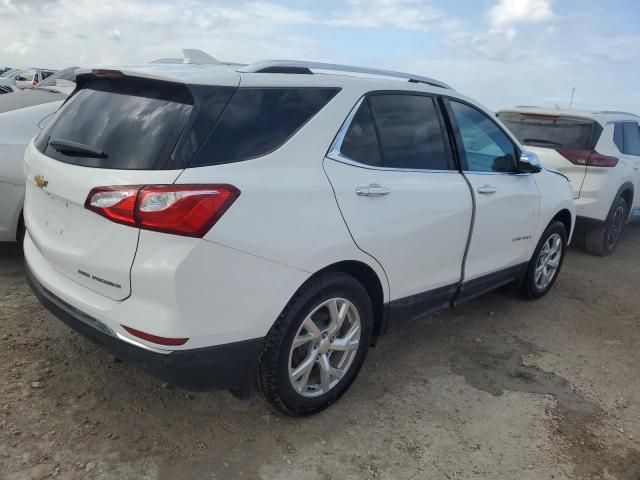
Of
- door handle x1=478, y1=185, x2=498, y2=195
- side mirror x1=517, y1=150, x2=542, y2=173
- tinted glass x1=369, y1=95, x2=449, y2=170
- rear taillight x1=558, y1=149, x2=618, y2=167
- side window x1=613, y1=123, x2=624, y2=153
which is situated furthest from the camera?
side window x1=613, y1=123, x2=624, y2=153

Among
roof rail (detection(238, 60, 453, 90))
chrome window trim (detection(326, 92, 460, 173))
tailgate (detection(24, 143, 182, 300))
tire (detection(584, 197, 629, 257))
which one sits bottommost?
tire (detection(584, 197, 629, 257))

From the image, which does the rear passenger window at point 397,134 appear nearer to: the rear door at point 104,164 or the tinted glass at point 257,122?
the tinted glass at point 257,122

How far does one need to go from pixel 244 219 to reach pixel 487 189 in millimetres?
2013

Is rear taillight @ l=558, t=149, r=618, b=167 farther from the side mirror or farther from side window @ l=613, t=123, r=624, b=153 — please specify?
the side mirror

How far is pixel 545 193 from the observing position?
15.0ft

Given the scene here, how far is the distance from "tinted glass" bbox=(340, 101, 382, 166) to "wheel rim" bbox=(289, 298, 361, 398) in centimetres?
74

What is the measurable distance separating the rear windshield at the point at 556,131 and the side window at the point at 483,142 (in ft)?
8.46

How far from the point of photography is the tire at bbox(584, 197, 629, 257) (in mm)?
6656

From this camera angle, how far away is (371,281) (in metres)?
3.13

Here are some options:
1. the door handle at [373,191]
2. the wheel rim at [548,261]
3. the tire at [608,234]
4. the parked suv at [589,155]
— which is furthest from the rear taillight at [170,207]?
the tire at [608,234]

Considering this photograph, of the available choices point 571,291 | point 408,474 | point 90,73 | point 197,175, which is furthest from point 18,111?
point 571,291

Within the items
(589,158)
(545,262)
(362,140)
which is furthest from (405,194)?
(589,158)

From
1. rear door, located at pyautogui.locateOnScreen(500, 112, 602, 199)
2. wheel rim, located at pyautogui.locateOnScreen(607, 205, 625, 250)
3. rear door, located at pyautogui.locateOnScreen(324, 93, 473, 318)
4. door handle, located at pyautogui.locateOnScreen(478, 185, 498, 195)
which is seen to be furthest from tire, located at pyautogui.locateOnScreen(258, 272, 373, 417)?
wheel rim, located at pyautogui.locateOnScreen(607, 205, 625, 250)

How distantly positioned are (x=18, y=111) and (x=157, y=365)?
129 inches
